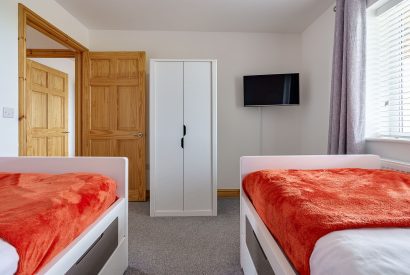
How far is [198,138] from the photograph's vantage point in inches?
114

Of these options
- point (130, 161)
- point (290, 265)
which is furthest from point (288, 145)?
point (290, 265)

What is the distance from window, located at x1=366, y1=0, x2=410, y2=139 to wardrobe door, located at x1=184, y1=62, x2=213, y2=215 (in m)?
1.60

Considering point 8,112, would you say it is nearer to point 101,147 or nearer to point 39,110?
point 101,147

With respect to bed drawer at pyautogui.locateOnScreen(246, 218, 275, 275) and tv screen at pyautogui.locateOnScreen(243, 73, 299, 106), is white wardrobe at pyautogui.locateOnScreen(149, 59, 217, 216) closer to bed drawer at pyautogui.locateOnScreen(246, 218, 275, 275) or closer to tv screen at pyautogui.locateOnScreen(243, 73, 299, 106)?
tv screen at pyautogui.locateOnScreen(243, 73, 299, 106)

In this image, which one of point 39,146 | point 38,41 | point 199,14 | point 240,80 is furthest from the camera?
point 39,146

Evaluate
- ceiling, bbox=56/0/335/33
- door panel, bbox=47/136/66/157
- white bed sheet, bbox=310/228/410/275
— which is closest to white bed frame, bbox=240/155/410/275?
white bed sheet, bbox=310/228/410/275

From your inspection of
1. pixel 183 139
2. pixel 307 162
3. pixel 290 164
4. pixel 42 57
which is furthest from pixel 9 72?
pixel 307 162

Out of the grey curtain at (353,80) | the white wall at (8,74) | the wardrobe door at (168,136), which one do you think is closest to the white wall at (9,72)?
the white wall at (8,74)

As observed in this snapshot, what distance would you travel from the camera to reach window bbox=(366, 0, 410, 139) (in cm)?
203

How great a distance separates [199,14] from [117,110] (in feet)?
5.37

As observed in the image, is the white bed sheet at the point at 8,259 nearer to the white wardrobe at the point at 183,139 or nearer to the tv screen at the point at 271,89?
the white wardrobe at the point at 183,139

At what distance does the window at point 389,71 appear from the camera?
2027 millimetres

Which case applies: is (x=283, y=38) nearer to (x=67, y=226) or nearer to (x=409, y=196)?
(x=409, y=196)

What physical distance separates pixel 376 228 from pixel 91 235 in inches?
43.7
